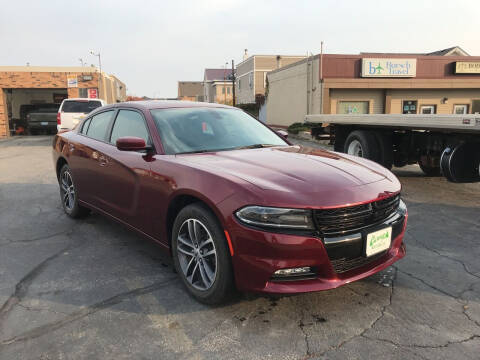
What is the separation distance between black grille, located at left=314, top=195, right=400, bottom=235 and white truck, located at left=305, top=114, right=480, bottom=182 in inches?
134

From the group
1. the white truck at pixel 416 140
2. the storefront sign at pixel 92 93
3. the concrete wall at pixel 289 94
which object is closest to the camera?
the white truck at pixel 416 140

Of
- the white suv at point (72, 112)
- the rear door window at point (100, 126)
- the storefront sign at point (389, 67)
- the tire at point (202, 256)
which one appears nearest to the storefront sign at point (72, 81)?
the white suv at point (72, 112)

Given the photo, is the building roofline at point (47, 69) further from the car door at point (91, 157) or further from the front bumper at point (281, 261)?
the front bumper at point (281, 261)

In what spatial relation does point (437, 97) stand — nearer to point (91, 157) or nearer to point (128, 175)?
point (91, 157)

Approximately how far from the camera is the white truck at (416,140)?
6.04 meters

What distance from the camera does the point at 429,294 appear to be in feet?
10.4

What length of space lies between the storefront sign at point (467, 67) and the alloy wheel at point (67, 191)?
990 inches

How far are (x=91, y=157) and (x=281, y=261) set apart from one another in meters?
2.89

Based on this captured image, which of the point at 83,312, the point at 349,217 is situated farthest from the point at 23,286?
the point at 349,217

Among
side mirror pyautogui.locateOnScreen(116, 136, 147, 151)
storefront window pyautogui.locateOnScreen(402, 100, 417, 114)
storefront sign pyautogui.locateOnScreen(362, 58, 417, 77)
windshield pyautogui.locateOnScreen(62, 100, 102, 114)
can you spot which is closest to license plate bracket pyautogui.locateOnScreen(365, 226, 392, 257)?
side mirror pyautogui.locateOnScreen(116, 136, 147, 151)

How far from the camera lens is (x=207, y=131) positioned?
3891 mm

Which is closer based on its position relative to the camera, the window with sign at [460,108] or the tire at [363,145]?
the tire at [363,145]

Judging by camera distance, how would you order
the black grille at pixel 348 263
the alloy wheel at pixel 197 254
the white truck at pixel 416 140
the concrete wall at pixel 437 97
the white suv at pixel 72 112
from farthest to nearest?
the concrete wall at pixel 437 97 < the white suv at pixel 72 112 < the white truck at pixel 416 140 < the alloy wheel at pixel 197 254 < the black grille at pixel 348 263

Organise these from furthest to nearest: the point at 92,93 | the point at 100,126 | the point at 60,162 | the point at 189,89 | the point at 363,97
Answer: the point at 189,89 < the point at 92,93 < the point at 363,97 < the point at 60,162 < the point at 100,126
